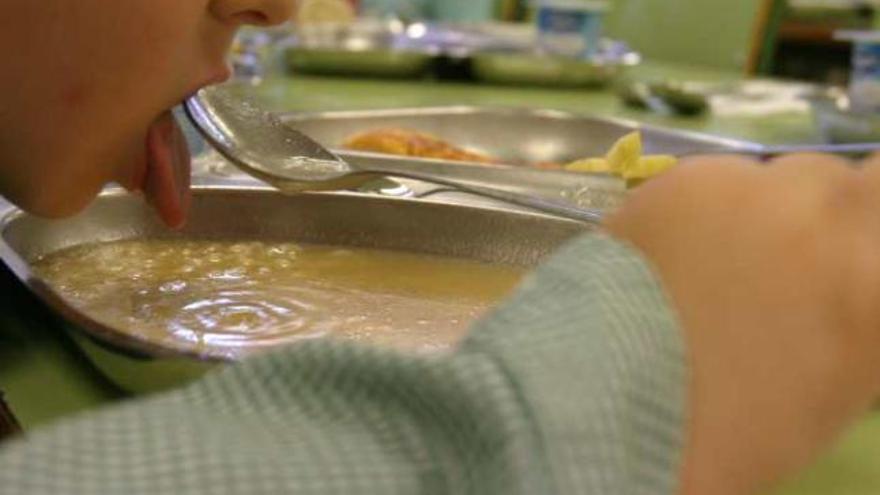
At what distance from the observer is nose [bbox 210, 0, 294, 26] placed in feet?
1.95

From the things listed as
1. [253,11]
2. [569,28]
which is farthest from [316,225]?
[569,28]

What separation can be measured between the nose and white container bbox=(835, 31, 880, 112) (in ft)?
3.17

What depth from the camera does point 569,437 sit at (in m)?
0.29

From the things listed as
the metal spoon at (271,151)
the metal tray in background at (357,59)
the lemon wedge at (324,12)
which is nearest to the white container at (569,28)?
the metal tray in background at (357,59)

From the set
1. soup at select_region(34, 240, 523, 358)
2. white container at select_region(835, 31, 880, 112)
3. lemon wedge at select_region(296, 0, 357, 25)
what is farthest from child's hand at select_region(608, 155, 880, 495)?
lemon wedge at select_region(296, 0, 357, 25)

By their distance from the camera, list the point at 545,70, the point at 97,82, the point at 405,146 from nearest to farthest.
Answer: the point at 97,82
the point at 405,146
the point at 545,70

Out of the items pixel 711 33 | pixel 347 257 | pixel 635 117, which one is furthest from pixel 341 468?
pixel 711 33

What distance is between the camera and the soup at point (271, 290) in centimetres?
60

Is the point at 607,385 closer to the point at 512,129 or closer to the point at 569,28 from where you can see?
the point at 512,129

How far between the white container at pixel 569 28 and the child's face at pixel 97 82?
1.42 meters

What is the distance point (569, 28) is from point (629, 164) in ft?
3.80

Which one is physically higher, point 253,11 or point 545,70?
point 253,11

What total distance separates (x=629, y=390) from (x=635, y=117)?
4.35 feet

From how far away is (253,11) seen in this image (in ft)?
2.02
